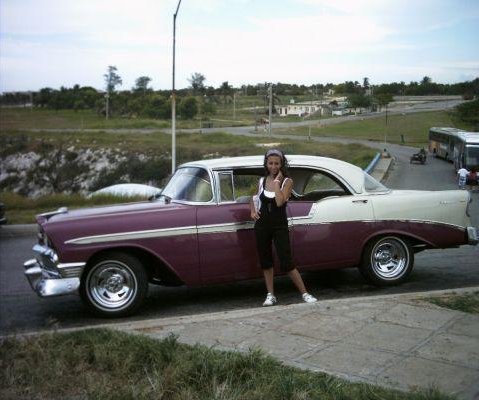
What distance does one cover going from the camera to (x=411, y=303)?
569 centimetres

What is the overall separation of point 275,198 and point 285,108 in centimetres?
3016

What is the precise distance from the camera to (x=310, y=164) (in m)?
6.84

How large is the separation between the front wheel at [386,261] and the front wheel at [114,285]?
2.52 m

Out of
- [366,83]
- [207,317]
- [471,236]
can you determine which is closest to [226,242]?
[207,317]

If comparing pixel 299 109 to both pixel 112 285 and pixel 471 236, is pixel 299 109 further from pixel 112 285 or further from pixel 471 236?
pixel 112 285

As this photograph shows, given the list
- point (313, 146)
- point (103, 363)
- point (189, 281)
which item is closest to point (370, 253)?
point (189, 281)

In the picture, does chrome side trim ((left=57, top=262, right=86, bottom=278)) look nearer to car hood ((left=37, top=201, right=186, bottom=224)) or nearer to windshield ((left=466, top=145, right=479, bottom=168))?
car hood ((left=37, top=201, right=186, bottom=224))

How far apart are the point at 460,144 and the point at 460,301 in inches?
1066

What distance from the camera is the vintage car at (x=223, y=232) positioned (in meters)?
Result: 5.97

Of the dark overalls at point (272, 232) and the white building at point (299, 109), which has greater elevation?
the white building at point (299, 109)

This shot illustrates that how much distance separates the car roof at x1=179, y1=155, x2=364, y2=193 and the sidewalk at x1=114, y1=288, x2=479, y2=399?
153 centimetres

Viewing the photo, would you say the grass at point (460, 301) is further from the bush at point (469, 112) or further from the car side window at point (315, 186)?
the bush at point (469, 112)

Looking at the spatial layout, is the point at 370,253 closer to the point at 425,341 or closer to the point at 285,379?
the point at 425,341

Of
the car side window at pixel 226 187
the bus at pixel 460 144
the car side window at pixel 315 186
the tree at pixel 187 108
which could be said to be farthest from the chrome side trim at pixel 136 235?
the tree at pixel 187 108
